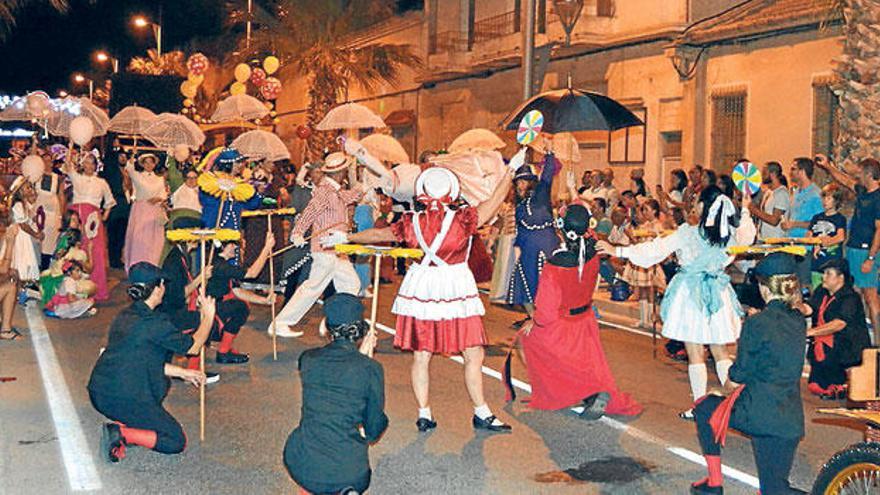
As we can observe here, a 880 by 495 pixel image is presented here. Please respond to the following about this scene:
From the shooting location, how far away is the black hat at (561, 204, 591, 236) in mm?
8656

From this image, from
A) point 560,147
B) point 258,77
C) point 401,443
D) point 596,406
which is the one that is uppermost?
point 258,77

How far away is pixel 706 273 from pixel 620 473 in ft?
6.70

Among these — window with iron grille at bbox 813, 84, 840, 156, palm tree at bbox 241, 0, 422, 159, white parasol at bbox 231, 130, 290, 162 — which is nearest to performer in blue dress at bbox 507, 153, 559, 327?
white parasol at bbox 231, 130, 290, 162

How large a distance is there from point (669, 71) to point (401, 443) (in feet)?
57.2

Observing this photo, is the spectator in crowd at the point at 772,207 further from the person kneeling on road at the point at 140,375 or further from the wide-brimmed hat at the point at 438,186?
the person kneeling on road at the point at 140,375

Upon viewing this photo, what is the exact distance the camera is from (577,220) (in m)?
8.65

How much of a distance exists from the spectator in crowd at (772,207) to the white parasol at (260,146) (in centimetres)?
680

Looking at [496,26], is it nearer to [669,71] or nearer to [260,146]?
[669,71]

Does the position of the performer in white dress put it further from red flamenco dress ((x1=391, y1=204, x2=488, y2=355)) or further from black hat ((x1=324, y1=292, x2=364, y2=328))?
black hat ((x1=324, y1=292, x2=364, y2=328))

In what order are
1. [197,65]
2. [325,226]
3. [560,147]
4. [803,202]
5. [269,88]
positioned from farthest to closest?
[269,88] → [197,65] → [803,202] → [560,147] → [325,226]

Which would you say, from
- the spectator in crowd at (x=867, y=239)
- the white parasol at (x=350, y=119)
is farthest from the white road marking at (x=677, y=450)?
the white parasol at (x=350, y=119)

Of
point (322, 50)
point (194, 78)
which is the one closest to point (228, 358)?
point (194, 78)

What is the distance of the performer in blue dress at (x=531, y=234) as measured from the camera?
11.5m

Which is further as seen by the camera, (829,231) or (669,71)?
(669,71)
